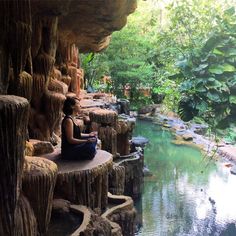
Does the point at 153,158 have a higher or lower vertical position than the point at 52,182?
lower

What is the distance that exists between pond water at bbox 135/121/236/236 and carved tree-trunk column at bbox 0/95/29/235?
698 cm

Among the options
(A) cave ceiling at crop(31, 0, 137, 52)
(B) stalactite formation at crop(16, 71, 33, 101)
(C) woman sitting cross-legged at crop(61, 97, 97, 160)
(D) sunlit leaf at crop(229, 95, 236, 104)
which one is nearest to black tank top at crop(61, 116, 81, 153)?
(C) woman sitting cross-legged at crop(61, 97, 97, 160)

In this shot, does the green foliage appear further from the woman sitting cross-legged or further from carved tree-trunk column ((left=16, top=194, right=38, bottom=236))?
carved tree-trunk column ((left=16, top=194, right=38, bottom=236))

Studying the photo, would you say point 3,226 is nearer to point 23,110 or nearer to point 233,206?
point 23,110

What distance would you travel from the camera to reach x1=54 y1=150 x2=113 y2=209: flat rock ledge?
5.82 meters

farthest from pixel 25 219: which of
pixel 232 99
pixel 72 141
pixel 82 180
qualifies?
pixel 232 99

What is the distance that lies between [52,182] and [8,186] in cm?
93

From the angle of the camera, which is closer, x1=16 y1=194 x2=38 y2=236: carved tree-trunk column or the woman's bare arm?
x1=16 y1=194 x2=38 y2=236: carved tree-trunk column

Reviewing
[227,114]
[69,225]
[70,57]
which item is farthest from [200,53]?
[70,57]

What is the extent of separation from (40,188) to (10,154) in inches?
38.0

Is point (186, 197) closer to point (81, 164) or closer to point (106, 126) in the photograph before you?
point (106, 126)

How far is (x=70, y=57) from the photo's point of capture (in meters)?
12.0

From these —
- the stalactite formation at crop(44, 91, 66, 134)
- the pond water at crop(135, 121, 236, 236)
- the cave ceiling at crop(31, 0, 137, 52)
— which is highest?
the cave ceiling at crop(31, 0, 137, 52)

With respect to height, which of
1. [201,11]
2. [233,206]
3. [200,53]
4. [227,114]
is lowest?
[233,206]
